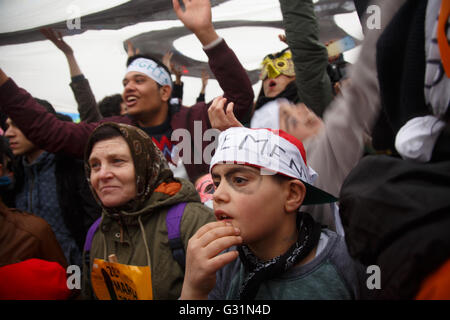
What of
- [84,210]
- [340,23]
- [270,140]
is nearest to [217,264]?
[270,140]

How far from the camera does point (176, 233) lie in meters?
1.56

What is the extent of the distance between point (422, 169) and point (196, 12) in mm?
1242

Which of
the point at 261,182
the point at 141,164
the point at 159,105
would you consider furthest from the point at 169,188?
the point at 159,105

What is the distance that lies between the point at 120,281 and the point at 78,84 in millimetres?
1717

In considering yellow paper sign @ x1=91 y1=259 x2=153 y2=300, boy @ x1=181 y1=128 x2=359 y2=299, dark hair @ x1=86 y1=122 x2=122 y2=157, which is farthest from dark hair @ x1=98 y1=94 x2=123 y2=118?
boy @ x1=181 y1=128 x2=359 y2=299

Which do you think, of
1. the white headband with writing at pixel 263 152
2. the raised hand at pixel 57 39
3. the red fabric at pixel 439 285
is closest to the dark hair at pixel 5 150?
the raised hand at pixel 57 39

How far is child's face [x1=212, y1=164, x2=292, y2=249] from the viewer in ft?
3.79

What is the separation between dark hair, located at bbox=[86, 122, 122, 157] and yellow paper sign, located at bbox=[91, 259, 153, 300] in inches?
25.8

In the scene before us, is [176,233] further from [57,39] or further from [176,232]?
[57,39]

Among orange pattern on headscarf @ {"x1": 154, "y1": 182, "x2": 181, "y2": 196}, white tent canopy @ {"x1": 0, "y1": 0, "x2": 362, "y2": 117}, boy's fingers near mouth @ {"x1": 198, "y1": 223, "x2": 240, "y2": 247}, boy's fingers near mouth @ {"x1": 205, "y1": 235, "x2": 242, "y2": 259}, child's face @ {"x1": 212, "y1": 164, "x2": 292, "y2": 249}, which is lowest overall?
boy's fingers near mouth @ {"x1": 205, "y1": 235, "x2": 242, "y2": 259}

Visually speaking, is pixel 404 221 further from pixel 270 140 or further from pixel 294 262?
pixel 270 140

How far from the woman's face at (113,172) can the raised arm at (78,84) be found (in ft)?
3.35

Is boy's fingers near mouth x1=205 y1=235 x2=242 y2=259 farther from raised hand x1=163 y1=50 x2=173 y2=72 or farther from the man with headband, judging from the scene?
raised hand x1=163 y1=50 x2=173 y2=72

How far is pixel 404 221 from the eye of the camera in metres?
0.57
